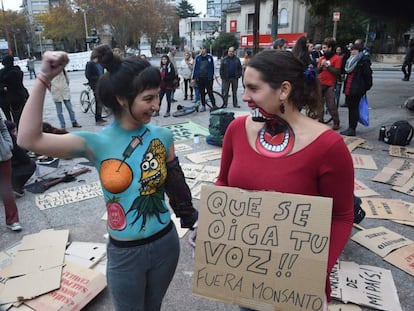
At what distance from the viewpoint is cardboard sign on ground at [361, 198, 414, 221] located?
12.5 feet

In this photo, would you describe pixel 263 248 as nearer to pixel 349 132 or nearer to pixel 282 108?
pixel 282 108

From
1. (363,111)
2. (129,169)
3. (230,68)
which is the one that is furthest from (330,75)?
(129,169)

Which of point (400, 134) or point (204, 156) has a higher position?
point (400, 134)

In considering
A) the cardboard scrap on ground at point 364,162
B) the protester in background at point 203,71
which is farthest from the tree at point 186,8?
the cardboard scrap on ground at point 364,162

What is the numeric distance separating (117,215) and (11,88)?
20.9 ft

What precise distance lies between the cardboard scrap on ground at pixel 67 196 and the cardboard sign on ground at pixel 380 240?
10.4ft

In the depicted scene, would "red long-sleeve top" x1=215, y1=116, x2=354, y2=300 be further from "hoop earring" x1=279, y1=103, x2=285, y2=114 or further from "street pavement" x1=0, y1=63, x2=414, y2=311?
"street pavement" x1=0, y1=63, x2=414, y2=311

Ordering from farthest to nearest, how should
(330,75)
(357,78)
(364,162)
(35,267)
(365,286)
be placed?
(330,75), (357,78), (364,162), (35,267), (365,286)

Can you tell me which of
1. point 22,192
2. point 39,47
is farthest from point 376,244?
point 39,47

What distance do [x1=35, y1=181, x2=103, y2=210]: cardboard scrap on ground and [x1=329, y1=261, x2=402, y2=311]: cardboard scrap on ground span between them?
310cm

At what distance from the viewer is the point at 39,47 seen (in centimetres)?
6612

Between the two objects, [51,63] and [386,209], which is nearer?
[51,63]

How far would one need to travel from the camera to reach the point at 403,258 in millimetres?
3074

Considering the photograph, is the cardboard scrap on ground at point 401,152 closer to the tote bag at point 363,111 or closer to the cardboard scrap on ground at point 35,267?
the tote bag at point 363,111
